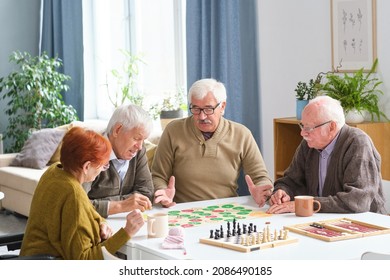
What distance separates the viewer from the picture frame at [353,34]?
493cm

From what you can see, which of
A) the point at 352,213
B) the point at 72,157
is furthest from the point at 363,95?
the point at 72,157

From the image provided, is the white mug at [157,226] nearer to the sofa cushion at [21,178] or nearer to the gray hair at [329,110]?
the gray hair at [329,110]

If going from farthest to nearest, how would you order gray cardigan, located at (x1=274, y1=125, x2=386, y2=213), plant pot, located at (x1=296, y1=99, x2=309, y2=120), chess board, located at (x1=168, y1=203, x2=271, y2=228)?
plant pot, located at (x1=296, y1=99, x2=309, y2=120)
gray cardigan, located at (x1=274, y1=125, x2=386, y2=213)
chess board, located at (x1=168, y1=203, x2=271, y2=228)

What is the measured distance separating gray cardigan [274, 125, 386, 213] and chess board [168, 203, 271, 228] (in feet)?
0.96

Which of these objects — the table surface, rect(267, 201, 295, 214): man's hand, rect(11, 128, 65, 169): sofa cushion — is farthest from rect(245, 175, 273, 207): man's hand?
rect(11, 128, 65, 169): sofa cushion

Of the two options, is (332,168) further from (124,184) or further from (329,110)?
(124,184)

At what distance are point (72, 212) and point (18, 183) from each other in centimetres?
408

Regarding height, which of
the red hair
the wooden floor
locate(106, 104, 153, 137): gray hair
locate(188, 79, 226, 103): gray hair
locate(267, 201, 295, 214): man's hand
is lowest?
the wooden floor

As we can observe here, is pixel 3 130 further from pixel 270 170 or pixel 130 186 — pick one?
pixel 130 186

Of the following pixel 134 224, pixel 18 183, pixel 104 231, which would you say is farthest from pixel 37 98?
pixel 134 224

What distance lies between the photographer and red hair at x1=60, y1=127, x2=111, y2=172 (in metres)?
2.82

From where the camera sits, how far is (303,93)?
16.9ft

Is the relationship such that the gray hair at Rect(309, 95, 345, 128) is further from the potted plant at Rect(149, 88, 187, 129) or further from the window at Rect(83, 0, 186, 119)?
the window at Rect(83, 0, 186, 119)

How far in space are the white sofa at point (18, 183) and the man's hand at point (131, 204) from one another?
2.84m
